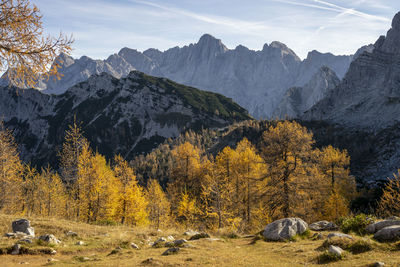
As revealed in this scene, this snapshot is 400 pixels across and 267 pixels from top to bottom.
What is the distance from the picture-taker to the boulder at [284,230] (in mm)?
15023

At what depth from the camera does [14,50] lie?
8656 millimetres

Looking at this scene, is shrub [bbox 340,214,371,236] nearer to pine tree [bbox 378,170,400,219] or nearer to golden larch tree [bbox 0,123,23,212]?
pine tree [bbox 378,170,400,219]

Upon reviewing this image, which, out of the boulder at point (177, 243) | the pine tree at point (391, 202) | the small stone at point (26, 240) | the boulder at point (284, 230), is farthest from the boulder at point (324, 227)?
the small stone at point (26, 240)

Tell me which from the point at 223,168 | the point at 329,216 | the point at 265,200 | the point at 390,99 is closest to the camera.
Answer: the point at 265,200

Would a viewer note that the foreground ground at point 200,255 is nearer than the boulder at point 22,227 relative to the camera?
Yes

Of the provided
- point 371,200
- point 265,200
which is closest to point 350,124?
point 371,200

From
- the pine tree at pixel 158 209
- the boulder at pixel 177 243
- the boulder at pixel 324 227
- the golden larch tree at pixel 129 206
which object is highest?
the boulder at pixel 177 243

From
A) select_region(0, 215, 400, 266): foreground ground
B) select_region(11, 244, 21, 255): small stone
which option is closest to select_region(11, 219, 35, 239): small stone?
select_region(0, 215, 400, 266): foreground ground

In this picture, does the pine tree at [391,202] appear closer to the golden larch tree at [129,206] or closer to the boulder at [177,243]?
the boulder at [177,243]

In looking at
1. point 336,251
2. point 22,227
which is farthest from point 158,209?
point 336,251

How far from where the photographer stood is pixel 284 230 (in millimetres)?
15234

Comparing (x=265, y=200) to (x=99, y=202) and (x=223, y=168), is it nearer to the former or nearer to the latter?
(x=223, y=168)

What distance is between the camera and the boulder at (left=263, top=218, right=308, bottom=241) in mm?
15023

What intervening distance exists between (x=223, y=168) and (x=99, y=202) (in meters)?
17.6
